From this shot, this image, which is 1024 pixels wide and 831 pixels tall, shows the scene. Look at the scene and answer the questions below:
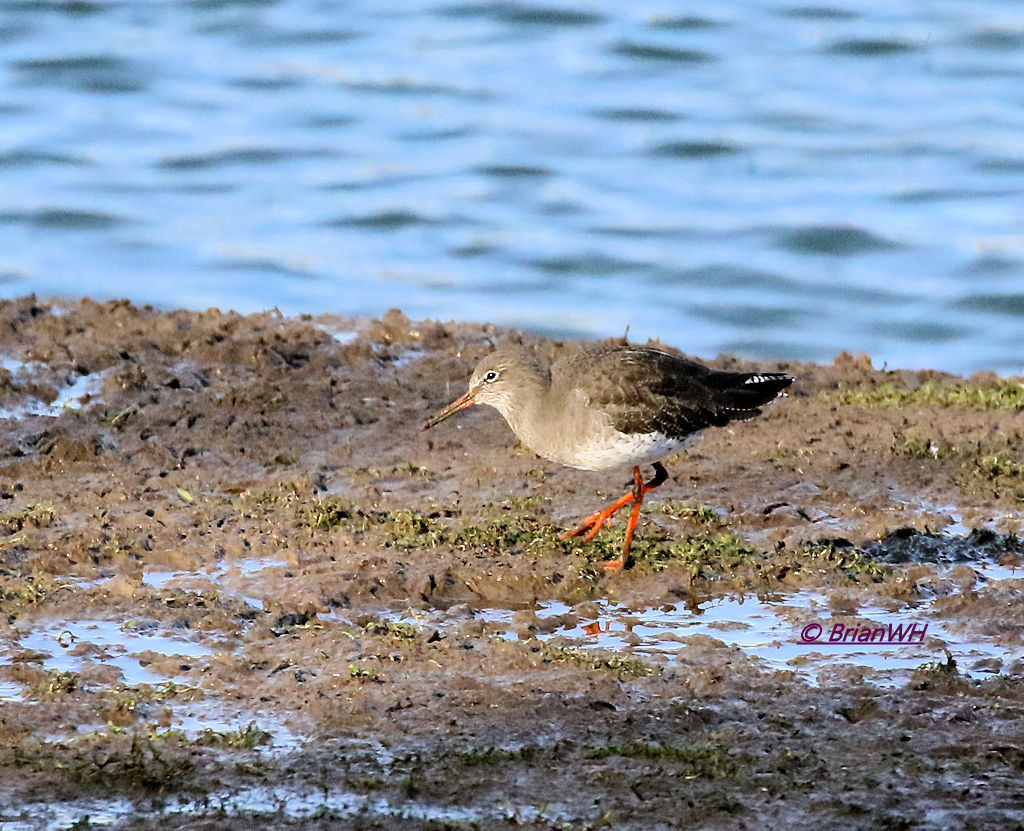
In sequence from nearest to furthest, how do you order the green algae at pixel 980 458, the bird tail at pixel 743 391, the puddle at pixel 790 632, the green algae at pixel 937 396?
the puddle at pixel 790 632 → the bird tail at pixel 743 391 → the green algae at pixel 980 458 → the green algae at pixel 937 396

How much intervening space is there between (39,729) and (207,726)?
1.90ft

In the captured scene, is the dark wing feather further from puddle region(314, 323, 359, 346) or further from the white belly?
puddle region(314, 323, 359, 346)

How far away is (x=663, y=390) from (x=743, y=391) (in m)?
0.60

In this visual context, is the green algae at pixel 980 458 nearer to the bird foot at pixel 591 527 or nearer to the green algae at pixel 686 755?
the bird foot at pixel 591 527

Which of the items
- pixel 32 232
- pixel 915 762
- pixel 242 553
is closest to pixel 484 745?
pixel 915 762

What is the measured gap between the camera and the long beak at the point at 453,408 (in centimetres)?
855

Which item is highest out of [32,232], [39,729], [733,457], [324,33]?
[324,33]

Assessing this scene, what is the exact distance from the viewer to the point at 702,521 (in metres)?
7.76

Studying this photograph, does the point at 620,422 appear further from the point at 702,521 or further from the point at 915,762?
the point at 915,762

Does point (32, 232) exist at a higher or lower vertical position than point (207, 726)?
higher

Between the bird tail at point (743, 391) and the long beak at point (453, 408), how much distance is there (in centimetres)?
139

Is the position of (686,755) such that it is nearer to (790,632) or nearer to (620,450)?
(790,632)

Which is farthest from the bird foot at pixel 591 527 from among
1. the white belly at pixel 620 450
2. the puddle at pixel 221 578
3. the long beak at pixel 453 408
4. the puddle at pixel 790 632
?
the puddle at pixel 221 578

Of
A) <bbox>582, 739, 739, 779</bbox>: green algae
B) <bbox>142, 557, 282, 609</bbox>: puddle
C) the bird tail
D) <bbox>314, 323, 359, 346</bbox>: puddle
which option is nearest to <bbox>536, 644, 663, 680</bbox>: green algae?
<bbox>582, 739, 739, 779</bbox>: green algae
